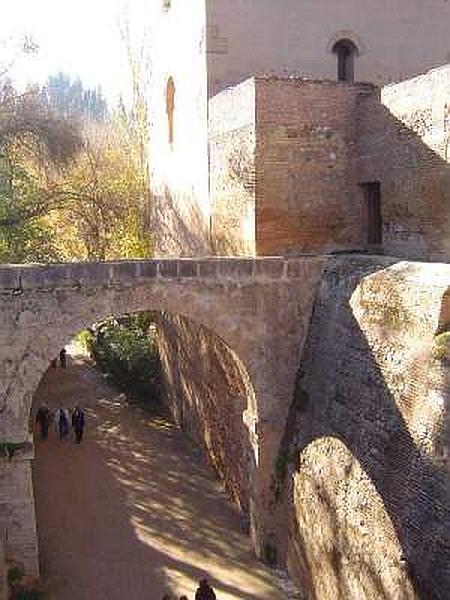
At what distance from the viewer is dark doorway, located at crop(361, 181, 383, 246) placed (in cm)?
1263

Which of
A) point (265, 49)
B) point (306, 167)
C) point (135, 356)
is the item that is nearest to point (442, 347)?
point (306, 167)

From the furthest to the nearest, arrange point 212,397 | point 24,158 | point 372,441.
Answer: point 24,158
point 212,397
point 372,441

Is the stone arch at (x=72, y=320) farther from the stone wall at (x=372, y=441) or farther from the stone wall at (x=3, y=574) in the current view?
the stone wall at (x=372, y=441)

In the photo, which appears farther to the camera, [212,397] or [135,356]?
[135,356]

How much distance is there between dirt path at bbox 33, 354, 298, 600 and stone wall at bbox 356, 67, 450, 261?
547 cm

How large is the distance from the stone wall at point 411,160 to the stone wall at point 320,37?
2030 millimetres

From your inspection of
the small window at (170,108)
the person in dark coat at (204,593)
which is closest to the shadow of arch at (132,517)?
the person in dark coat at (204,593)

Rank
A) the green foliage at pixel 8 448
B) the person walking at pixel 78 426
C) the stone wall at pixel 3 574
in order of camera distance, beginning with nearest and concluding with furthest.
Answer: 1. the stone wall at pixel 3 574
2. the green foliage at pixel 8 448
3. the person walking at pixel 78 426

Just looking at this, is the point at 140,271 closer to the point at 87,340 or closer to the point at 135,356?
the point at 135,356

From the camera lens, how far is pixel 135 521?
12.1m

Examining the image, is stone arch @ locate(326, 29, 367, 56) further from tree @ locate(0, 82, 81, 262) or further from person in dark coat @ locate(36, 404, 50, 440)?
person in dark coat @ locate(36, 404, 50, 440)

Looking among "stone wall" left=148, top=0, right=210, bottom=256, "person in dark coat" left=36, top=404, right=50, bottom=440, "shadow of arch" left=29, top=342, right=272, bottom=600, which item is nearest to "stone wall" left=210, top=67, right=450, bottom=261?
"stone wall" left=148, top=0, right=210, bottom=256

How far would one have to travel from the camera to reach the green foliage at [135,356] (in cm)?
1881

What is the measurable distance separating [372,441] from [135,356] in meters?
11.0
